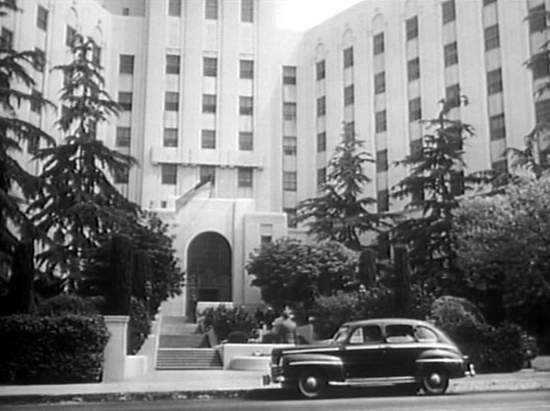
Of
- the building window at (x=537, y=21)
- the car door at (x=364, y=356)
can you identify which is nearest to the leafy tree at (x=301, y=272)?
the building window at (x=537, y=21)

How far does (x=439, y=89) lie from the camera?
39562mm

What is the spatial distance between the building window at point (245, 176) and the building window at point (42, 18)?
48.0ft

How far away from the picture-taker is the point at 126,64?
4553 cm

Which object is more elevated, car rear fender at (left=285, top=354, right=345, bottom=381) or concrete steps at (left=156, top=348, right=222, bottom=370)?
car rear fender at (left=285, top=354, right=345, bottom=381)

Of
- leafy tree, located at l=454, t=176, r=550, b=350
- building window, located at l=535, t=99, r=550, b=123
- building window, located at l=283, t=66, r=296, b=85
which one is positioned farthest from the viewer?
building window, located at l=283, t=66, r=296, b=85

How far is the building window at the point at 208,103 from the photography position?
151 ft

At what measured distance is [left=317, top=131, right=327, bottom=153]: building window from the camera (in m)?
46.6

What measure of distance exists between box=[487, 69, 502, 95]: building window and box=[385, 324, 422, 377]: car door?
25.6m

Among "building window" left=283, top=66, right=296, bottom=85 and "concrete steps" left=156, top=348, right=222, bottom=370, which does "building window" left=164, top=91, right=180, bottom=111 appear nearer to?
"building window" left=283, top=66, right=296, bottom=85

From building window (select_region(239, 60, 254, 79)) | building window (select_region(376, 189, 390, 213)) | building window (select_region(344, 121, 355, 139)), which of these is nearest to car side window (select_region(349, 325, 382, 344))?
building window (select_region(344, 121, 355, 139))

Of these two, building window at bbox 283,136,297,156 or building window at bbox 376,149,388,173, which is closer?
building window at bbox 376,149,388,173

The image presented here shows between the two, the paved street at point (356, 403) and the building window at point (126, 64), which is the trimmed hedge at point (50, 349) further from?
the building window at point (126, 64)

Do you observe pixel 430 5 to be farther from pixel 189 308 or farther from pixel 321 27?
pixel 189 308

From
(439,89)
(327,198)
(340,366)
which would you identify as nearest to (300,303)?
(327,198)
